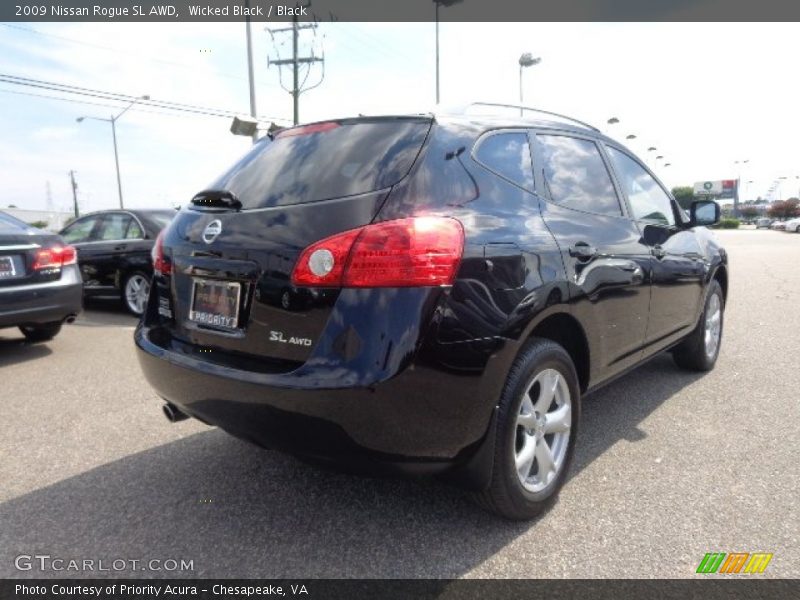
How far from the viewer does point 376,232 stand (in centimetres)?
198

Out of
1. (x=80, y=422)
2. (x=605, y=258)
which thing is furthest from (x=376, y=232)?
(x=80, y=422)

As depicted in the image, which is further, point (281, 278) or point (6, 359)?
point (6, 359)

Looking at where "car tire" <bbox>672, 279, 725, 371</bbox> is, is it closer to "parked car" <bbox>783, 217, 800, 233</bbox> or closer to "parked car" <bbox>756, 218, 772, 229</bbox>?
"parked car" <bbox>783, 217, 800, 233</bbox>

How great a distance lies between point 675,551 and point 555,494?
50cm

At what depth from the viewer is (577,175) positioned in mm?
3051

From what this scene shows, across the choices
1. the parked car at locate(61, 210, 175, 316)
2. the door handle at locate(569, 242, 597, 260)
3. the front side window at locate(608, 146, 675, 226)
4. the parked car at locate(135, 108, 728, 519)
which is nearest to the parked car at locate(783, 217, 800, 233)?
the front side window at locate(608, 146, 675, 226)

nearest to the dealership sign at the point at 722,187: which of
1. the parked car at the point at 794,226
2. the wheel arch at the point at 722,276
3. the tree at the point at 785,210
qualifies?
the tree at the point at 785,210

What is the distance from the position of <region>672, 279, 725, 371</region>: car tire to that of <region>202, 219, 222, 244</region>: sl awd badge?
11.7 ft

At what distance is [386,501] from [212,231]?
1394mm

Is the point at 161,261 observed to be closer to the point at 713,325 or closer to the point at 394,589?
the point at 394,589

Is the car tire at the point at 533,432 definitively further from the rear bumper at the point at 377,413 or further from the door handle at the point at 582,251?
the door handle at the point at 582,251

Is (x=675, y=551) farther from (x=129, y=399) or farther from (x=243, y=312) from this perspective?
(x=129, y=399)

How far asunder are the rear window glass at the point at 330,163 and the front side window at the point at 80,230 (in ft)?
21.9

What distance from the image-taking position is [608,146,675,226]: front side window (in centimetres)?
353
